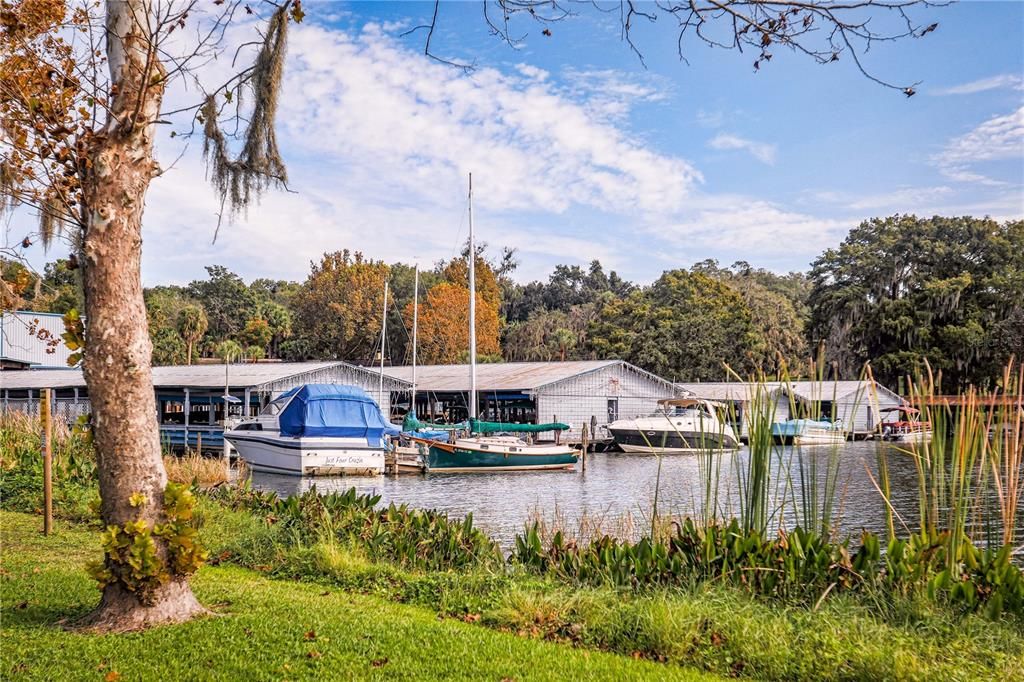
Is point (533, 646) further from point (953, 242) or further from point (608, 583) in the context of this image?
point (953, 242)

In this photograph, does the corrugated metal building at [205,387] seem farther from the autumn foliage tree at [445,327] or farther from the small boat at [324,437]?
the autumn foliage tree at [445,327]

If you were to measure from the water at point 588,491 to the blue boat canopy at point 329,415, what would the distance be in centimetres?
149

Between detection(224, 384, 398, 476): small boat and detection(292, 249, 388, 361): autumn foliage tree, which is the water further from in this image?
detection(292, 249, 388, 361): autumn foliage tree

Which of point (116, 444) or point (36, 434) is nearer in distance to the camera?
point (116, 444)

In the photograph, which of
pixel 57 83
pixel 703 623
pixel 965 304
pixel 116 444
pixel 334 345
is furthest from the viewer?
pixel 334 345

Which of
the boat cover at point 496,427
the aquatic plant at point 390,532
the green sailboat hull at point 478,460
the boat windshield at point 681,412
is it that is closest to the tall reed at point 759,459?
the aquatic plant at point 390,532

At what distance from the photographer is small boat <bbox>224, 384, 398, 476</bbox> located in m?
28.1

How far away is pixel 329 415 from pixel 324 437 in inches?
29.4

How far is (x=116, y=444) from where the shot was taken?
6.71 m

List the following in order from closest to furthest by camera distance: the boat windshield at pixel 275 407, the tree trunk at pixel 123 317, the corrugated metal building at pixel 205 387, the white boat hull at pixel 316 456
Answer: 1. the tree trunk at pixel 123 317
2. the white boat hull at pixel 316 456
3. the boat windshield at pixel 275 407
4. the corrugated metal building at pixel 205 387

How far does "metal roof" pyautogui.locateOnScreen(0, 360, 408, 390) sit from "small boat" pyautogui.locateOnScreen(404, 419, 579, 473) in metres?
7.38

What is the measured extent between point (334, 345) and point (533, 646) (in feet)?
222

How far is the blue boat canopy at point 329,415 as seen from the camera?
28219 millimetres

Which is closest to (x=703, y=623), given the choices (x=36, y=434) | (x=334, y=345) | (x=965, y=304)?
(x=36, y=434)
